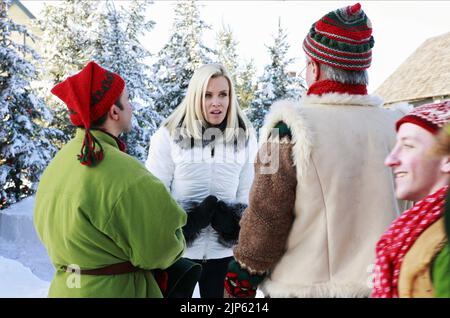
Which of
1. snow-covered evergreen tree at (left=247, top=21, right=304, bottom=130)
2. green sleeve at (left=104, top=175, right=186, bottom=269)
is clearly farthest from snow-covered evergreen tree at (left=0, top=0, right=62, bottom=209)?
green sleeve at (left=104, top=175, right=186, bottom=269)

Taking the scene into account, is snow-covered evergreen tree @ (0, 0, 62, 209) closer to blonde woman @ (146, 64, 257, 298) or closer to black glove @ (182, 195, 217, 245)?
blonde woman @ (146, 64, 257, 298)

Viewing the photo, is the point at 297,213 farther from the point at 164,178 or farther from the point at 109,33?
the point at 109,33

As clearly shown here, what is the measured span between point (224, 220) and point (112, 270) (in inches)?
45.1

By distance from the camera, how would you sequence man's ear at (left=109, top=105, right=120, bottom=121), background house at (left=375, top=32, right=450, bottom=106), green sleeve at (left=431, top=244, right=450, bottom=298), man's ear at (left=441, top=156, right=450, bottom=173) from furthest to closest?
background house at (left=375, top=32, right=450, bottom=106), man's ear at (left=109, top=105, right=120, bottom=121), man's ear at (left=441, top=156, right=450, bottom=173), green sleeve at (left=431, top=244, right=450, bottom=298)

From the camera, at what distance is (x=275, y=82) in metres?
14.2

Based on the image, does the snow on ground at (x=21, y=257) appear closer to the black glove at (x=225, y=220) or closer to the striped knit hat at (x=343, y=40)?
the black glove at (x=225, y=220)

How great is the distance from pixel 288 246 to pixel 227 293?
327 mm

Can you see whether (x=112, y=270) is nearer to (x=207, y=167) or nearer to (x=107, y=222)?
(x=107, y=222)

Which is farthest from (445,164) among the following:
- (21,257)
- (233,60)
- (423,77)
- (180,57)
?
(423,77)

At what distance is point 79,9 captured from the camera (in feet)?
48.1

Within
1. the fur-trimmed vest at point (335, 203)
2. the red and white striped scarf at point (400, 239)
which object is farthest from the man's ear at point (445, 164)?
the fur-trimmed vest at point (335, 203)

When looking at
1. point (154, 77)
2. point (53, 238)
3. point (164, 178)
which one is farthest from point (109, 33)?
point (53, 238)

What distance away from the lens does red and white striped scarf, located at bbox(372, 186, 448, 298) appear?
3.55ft

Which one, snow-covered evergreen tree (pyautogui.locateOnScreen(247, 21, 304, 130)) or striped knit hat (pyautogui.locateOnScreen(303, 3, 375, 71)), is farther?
snow-covered evergreen tree (pyautogui.locateOnScreen(247, 21, 304, 130))
